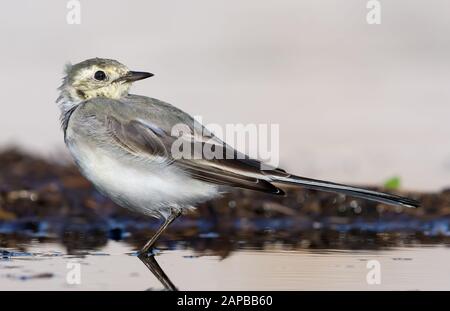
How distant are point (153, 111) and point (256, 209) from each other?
9.78 ft

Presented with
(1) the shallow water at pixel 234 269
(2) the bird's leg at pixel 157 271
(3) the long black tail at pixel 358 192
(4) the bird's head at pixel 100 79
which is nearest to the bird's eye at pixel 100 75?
(4) the bird's head at pixel 100 79

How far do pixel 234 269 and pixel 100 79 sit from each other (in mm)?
2378

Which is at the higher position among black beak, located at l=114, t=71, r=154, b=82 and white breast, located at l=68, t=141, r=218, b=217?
black beak, located at l=114, t=71, r=154, b=82

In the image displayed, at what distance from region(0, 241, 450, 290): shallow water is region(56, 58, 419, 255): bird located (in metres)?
0.51

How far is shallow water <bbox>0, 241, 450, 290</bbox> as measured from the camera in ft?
21.6

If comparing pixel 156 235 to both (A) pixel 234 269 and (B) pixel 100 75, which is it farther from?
(B) pixel 100 75

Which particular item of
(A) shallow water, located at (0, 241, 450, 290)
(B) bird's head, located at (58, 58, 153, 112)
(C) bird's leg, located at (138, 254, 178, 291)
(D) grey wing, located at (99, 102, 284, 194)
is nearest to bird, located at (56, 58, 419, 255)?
(D) grey wing, located at (99, 102, 284, 194)

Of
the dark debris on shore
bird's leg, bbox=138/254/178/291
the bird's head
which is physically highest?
the bird's head

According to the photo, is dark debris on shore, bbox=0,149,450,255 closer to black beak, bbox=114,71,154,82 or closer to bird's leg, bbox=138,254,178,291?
bird's leg, bbox=138,254,178,291

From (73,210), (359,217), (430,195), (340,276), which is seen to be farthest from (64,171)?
(340,276)

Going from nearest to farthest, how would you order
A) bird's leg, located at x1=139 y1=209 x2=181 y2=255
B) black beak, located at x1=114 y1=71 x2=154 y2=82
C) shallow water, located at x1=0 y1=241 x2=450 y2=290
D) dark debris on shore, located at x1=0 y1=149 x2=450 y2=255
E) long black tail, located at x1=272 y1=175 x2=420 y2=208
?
shallow water, located at x1=0 y1=241 x2=450 y2=290
long black tail, located at x1=272 y1=175 x2=420 y2=208
bird's leg, located at x1=139 y1=209 x2=181 y2=255
black beak, located at x1=114 y1=71 x2=154 y2=82
dark debris on shore, located at x1=0 y1=149 x2=450 y2=255

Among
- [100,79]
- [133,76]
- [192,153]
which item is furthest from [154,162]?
[100,79]

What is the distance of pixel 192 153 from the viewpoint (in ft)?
26.7
